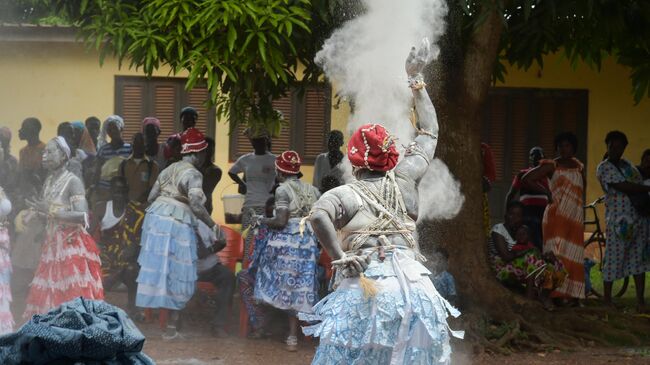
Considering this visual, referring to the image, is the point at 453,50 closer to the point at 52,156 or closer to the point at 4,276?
the point at 52,156

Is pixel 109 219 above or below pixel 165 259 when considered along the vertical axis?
above

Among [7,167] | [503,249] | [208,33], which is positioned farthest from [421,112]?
[7,167]

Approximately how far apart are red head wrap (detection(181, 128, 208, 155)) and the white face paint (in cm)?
124

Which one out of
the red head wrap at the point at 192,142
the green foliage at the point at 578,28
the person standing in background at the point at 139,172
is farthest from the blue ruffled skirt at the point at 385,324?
the person standing in background at the point at 139,172

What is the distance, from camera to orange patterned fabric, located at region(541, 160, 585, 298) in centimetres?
1139

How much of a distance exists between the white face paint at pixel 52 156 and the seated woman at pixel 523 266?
13.7 ft

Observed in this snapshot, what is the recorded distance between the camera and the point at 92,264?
30.7 ft

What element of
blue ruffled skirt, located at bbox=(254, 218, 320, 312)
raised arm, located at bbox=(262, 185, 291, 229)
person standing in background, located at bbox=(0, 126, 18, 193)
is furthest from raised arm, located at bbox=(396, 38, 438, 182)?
person standing in background, located at bbox=(0, 126, 18, 193)

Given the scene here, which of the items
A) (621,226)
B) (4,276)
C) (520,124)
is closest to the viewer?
(4,276)

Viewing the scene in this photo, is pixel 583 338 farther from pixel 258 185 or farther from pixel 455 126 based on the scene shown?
pixel 258 185

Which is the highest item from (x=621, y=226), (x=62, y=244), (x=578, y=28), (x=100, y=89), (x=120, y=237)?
(x=578, y=28)

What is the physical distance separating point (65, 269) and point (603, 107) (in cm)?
985

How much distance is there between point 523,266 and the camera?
35.2 ft

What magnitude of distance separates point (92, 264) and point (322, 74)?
2765 mm
